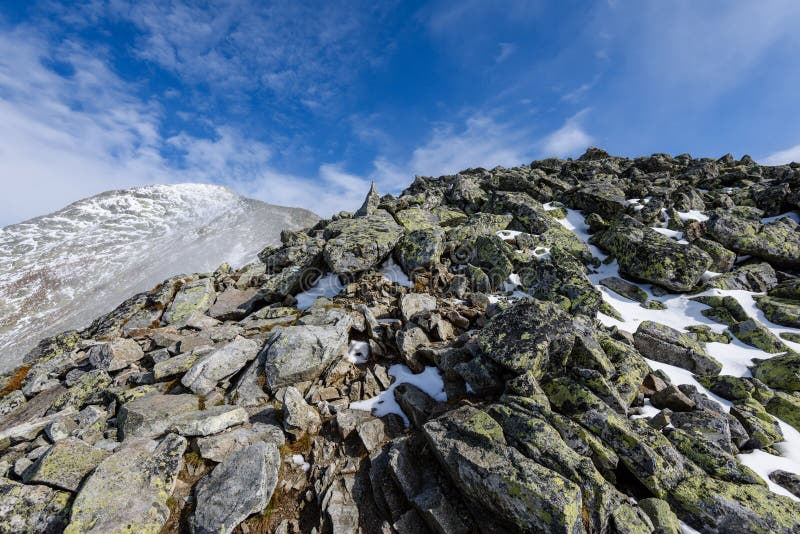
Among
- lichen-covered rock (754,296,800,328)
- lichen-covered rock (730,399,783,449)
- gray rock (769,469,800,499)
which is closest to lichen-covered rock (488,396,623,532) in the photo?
gray rock (769,469,800,499)

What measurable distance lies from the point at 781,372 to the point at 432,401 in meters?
12.8

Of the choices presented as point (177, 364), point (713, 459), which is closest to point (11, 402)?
point (177, 364)

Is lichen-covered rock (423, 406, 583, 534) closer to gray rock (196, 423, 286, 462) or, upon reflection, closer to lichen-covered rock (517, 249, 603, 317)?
gray rock (196, 423, 286, 462)

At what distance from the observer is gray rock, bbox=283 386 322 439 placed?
8.27 metres

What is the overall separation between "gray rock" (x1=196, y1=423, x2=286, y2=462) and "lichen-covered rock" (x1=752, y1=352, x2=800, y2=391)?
16984mm

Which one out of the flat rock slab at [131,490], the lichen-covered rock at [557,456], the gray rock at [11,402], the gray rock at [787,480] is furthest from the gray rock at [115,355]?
the gray rock at [787,480]

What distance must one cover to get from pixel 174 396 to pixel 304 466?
523cm

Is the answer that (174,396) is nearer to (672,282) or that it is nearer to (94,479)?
(94,479)

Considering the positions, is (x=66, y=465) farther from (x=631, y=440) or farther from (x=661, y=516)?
(x=631, y=440)

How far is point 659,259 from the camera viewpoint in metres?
16.7

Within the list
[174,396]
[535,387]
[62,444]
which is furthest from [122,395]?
[535,387]

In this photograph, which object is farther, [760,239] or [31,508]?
[760,239]

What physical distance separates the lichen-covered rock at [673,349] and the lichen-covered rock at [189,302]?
22.6 meters

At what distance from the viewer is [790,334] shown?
41.2 feet
